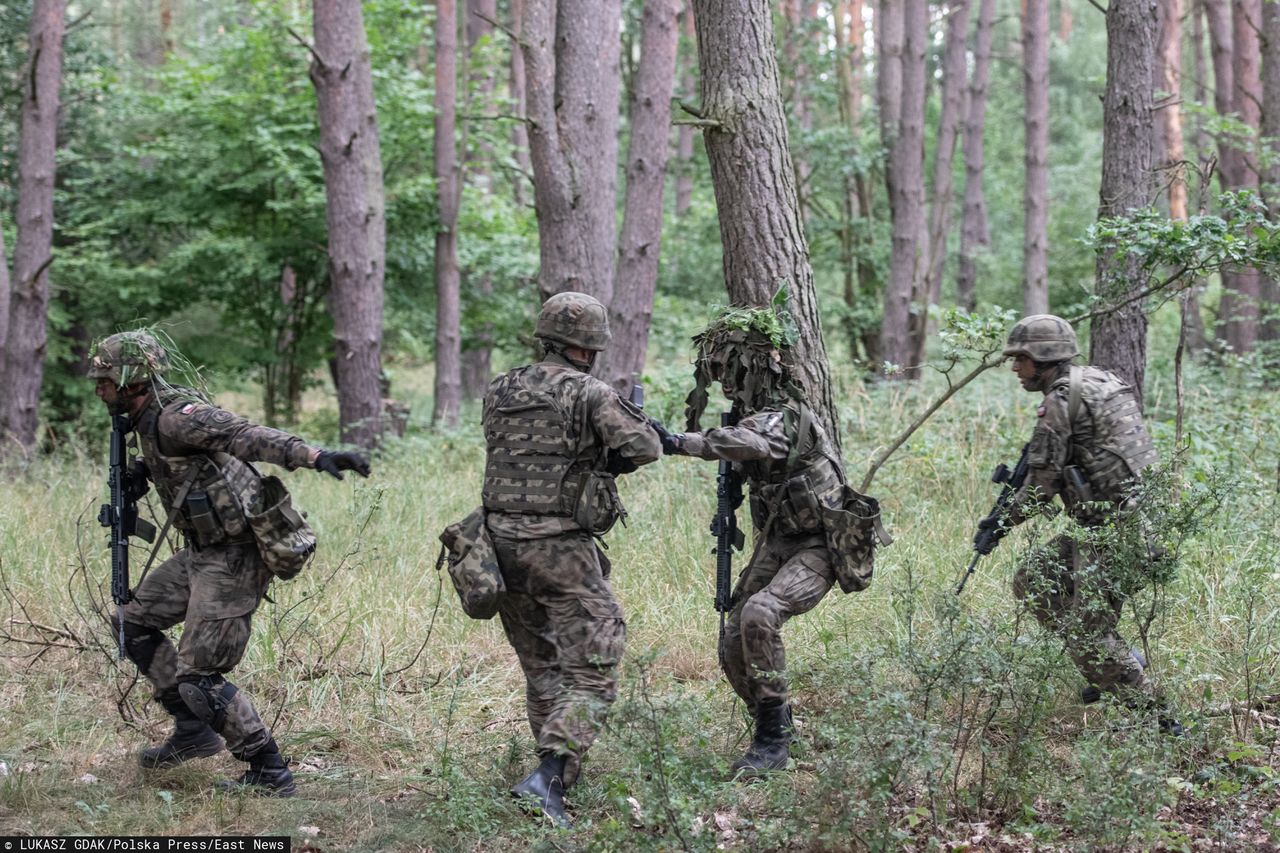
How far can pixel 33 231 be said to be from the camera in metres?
12.1

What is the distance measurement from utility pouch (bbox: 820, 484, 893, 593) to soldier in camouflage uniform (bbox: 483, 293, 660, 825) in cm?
92

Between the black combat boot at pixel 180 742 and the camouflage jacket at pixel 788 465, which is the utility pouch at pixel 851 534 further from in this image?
the black combat boot at pixel 180 742

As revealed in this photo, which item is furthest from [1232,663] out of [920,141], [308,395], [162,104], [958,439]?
[308,395]

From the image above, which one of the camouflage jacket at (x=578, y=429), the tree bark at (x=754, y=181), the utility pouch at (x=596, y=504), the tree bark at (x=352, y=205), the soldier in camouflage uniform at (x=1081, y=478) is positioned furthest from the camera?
the tree bark at (x=352, y=205)

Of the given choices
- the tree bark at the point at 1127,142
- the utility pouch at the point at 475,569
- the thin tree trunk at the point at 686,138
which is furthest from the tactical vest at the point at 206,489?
the thin tree trunk at the point at 686,138

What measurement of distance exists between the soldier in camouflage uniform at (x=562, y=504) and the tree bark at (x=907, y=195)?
33.6ft

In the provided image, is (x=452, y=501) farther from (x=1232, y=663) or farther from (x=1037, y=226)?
(x=1037, y=226)

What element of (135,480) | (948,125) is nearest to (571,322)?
(135,480)

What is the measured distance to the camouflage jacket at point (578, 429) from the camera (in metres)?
4.68

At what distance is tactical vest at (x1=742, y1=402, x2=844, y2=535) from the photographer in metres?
5.09

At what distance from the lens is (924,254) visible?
19.5 metres

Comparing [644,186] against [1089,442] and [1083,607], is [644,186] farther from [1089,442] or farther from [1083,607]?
[1083,607]

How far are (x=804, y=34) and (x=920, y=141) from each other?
7.43 feet

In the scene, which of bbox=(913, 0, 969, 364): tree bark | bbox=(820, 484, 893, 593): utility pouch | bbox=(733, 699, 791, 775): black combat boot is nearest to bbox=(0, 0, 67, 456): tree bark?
bbox=(733, 699, 791, 775): black combat boot
